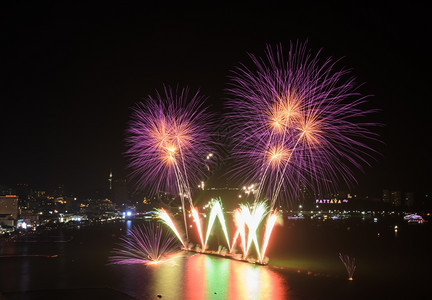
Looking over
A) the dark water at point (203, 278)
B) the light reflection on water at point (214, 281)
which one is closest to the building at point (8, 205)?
the dark water at point (203, 278)

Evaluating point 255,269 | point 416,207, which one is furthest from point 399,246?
point 416,207

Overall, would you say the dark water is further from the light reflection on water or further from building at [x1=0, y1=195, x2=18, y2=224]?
building at [x1=0, y1=195, x2=18, y2=224]

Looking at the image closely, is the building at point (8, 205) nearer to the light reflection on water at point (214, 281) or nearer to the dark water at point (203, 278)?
the dark water at point (203, 278)

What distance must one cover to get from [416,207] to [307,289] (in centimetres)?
11395

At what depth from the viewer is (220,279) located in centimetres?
1537

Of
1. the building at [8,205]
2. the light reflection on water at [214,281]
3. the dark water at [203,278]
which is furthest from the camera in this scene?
the building at [8,205]

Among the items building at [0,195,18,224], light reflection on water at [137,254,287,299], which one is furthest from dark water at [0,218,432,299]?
building at [0,195,18,224]

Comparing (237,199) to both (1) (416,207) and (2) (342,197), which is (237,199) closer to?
(1) (416,207)

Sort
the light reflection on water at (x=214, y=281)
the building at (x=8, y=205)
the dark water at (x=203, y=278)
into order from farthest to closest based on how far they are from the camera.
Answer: the building at (x=8, y=205)
the dark water at (x=203, y=278)
the light reflection on water at (x=214, y=281)

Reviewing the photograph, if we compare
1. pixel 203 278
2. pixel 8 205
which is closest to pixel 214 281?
pixel 203 278

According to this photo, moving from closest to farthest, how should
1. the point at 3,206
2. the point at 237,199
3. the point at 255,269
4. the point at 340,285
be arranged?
the point at 340,285 < the point at 255,269 < the point at 237,199 < the point at 3,206

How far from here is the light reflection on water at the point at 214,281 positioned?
13023 millimetres

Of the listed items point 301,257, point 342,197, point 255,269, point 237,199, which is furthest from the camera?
point 342,197

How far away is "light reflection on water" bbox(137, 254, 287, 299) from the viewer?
13023mm
